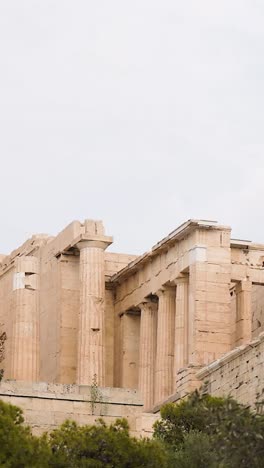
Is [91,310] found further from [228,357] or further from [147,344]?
[228,357]

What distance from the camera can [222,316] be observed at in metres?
58.8

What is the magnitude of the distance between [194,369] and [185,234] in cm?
552

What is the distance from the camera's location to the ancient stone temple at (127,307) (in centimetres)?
5912

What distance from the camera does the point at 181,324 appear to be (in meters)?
59.9

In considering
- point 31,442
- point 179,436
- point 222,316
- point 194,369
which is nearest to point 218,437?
point 31,442

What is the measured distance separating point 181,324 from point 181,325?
4 centimetres

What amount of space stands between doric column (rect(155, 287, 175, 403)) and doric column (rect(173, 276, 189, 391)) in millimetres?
1005

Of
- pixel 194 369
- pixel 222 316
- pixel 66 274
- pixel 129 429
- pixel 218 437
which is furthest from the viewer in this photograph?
pixel 66 274

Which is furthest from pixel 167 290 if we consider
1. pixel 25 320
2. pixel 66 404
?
pixel 66 404

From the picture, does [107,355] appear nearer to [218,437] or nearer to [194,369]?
[194,369]

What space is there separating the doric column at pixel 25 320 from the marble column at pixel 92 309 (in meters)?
2.07

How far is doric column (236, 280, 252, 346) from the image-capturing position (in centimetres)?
6031

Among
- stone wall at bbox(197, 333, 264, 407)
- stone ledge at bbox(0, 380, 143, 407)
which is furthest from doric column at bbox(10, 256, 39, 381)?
stone ledge at bbox(0, 380, 143, 407)

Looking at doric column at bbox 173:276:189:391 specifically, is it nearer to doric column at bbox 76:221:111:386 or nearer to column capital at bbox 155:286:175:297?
column capital at bbox 155:286:175:297
